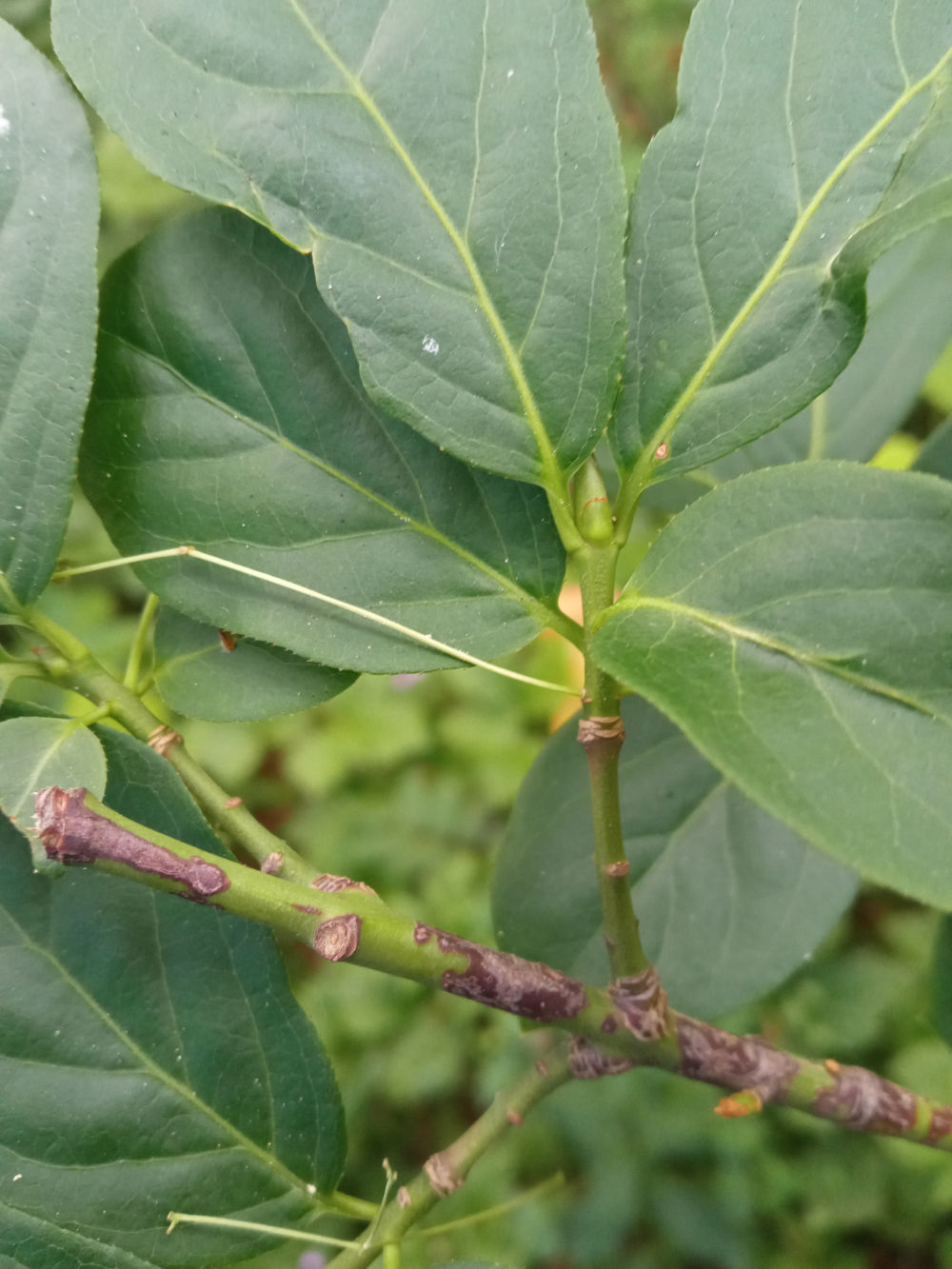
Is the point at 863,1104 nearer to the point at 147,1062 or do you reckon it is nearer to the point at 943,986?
the point at 943,986

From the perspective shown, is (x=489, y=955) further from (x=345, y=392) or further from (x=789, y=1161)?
(x=789, y=1161)

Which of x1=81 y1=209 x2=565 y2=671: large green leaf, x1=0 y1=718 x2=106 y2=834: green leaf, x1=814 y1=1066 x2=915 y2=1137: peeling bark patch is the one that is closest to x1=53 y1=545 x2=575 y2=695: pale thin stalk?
x1=81 y1=209 x2=565 y2=671: large green leaf

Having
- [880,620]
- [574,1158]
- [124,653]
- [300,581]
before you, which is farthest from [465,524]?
[574,1158]

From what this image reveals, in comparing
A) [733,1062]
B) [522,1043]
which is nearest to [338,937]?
[733,1062]

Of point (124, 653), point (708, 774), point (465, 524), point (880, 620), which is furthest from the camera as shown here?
point (124, 653)

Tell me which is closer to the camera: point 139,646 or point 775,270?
point 775,270

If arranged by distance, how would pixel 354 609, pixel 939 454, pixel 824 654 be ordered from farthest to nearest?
pixel 939 454 → pixel 354 609 → pixel 824 654
